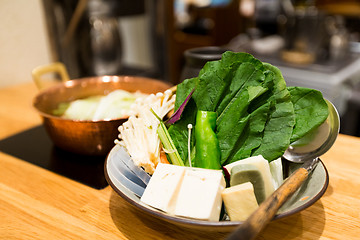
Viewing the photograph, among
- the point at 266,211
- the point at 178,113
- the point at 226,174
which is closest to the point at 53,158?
the point at 178,113

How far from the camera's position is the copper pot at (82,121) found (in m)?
0.78

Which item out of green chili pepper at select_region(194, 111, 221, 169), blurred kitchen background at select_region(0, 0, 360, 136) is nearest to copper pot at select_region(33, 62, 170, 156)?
green chili pepper at select_region(194, 111, 221, 169)

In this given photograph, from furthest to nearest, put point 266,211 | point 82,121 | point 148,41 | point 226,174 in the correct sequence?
point 148,41 < point 82,121 < point 226,174 < point 266,211

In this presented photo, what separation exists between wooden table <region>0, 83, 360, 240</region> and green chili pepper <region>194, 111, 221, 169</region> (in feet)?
0.46

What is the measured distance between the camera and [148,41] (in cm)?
285

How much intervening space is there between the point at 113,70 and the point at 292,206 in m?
1.79

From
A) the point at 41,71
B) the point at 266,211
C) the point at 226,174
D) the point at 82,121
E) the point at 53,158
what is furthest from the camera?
the point at 41,71

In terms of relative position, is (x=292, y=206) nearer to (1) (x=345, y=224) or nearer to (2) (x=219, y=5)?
(1) (x=345, y=224)

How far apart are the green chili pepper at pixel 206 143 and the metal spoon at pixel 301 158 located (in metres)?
0.15

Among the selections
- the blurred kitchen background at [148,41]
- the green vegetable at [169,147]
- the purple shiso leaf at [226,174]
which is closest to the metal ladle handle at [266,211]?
the purple shiso leaf at [226,174]

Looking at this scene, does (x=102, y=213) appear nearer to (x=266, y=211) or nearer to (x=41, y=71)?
(x=266, y=211)

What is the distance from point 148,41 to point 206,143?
237 cm

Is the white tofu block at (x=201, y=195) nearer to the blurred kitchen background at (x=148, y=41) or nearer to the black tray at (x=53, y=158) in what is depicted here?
the black tray at (x=53, y=158)

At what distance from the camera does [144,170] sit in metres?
0.63
